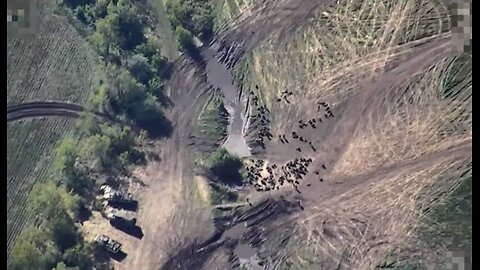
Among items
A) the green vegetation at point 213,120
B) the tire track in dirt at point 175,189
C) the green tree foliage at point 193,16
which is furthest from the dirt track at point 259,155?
the green tree foliage at point 193,16

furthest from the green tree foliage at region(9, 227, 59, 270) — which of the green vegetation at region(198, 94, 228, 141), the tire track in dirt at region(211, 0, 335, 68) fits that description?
the tire track in dirt at region(211, 0, 335, 68)

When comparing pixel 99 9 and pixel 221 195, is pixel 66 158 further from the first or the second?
pixel 99 9

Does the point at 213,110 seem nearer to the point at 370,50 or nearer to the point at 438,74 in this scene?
the point at 370,50

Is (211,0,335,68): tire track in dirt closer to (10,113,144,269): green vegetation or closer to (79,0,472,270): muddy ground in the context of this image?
(79,0,472,270): muddy ground

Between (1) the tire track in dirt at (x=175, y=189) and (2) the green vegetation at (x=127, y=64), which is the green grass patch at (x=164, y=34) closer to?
(2) the green vegetation at (x=127, y=64)

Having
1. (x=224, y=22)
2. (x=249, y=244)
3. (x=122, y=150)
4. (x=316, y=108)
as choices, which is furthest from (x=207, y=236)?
(x=224, y=22)

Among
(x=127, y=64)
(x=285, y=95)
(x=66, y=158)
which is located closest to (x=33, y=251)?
(x=66, y=158)
